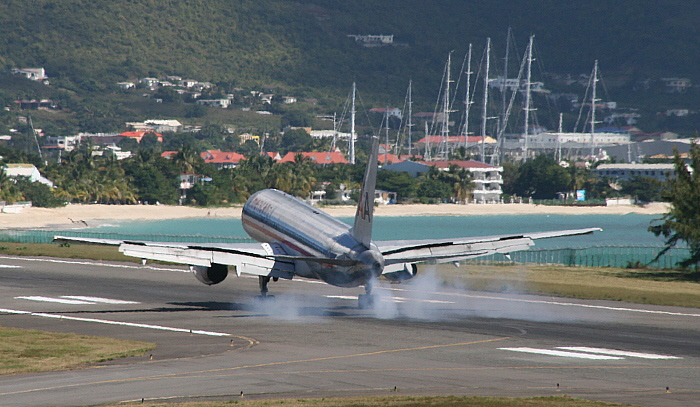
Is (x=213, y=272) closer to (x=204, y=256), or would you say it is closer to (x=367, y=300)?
(x=204, y=256)

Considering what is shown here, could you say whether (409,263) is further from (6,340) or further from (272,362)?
(6,340)

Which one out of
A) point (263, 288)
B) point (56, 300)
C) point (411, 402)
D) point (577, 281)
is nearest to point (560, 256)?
point (577, 281)

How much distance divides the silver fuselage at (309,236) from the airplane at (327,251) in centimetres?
5

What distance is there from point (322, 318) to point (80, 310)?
43.8 feet

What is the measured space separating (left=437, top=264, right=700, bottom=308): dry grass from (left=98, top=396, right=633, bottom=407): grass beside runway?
32007mm

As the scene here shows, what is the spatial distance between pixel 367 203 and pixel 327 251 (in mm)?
4508

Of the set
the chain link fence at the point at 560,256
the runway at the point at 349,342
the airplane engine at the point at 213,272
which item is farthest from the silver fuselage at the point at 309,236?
the chain link fence at the point at 560,256

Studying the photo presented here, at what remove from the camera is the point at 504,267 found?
85.2m

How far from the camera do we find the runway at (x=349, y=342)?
3284 centimetres

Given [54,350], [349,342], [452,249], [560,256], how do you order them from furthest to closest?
[560,256] < [452,249] < [349,342] < [54,350]

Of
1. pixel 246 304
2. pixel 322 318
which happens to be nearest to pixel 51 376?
pixel 322 318

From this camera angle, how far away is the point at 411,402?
99.7 ft

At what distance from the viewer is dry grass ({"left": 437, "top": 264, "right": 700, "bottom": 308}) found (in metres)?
64.2

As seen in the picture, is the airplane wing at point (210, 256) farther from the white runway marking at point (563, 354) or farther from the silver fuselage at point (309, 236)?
the white runway marking at point (563, 354)
